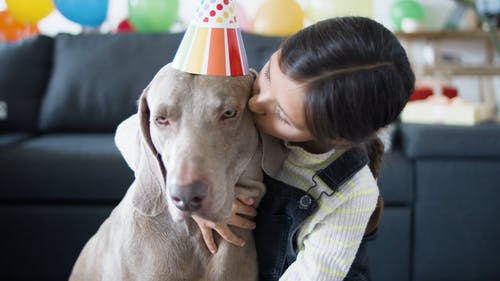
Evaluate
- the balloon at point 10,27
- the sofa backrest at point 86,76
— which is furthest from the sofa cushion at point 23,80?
the balloon at point 10,27

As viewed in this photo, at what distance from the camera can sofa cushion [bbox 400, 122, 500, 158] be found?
83.7 inches

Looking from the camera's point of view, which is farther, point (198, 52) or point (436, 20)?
point (436, 20)

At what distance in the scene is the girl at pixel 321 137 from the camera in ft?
3.14

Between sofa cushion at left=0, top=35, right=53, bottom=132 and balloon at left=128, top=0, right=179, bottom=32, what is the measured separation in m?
0.57

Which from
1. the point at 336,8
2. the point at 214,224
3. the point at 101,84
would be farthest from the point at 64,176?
the point at 336,8

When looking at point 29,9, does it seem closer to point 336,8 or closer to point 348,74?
point 336,8

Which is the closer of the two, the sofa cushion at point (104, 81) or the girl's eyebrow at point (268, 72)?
the girl's eyebrow at point (268, 72)

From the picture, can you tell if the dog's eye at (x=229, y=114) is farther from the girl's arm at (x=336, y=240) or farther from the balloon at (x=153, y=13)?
the balloon at (x=153, y=13)

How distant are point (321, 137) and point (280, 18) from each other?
2243 millimetres

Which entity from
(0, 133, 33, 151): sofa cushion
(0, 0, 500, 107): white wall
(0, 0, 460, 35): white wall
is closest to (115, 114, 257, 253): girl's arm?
(0, 133, 33, 151): sofa cushion

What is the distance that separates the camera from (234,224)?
1124 mm

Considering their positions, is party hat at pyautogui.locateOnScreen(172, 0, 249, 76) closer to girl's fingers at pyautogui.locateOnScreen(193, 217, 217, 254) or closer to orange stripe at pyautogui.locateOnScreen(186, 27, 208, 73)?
orange stripe at pyautogui.locateOnScreen(186, 27, 208, 73)

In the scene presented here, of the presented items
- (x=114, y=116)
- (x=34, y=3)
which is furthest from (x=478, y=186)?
(x=34, y=3)

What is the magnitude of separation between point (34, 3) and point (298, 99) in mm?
2419
